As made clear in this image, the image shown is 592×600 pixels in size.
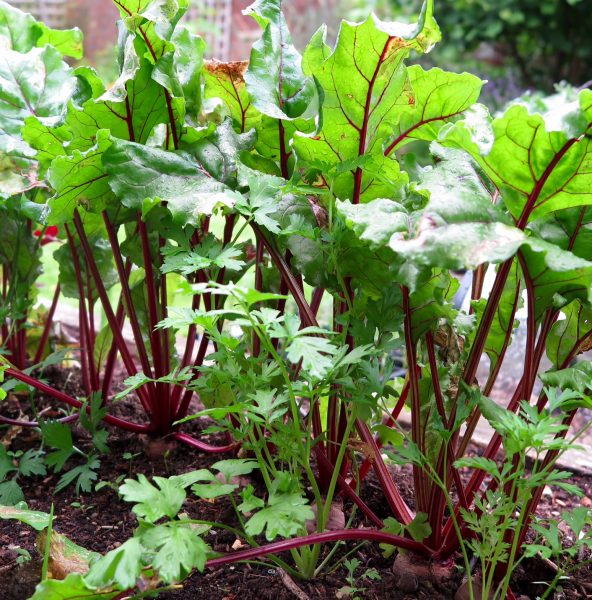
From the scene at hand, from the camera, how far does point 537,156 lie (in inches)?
37.9

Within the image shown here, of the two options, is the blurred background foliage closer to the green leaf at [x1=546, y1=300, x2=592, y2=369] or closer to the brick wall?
the brick wall

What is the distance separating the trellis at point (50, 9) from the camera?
8.70 m

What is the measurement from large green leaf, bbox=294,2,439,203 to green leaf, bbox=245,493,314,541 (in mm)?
467

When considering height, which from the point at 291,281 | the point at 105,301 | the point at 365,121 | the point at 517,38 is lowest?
the point at 105,301

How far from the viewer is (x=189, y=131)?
127 cm

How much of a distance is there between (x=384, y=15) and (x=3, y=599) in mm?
7446

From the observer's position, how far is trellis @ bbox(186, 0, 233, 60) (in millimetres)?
9305

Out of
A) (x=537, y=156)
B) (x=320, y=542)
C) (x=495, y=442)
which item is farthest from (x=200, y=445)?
(x=537, y=156)

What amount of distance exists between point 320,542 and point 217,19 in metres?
9.38

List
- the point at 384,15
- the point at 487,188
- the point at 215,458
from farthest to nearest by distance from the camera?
the point at 384,15
the point at 215,458
the point at 487,188

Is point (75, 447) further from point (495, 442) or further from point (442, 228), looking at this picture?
point (442, 228)

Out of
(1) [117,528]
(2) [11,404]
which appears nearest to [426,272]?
(1) [117,528]

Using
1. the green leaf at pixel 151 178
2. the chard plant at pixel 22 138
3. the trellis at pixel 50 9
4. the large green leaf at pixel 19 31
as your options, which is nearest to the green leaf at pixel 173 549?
the green leaf at pixel 151 178

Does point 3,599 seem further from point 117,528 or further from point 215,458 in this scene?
point 215,458
